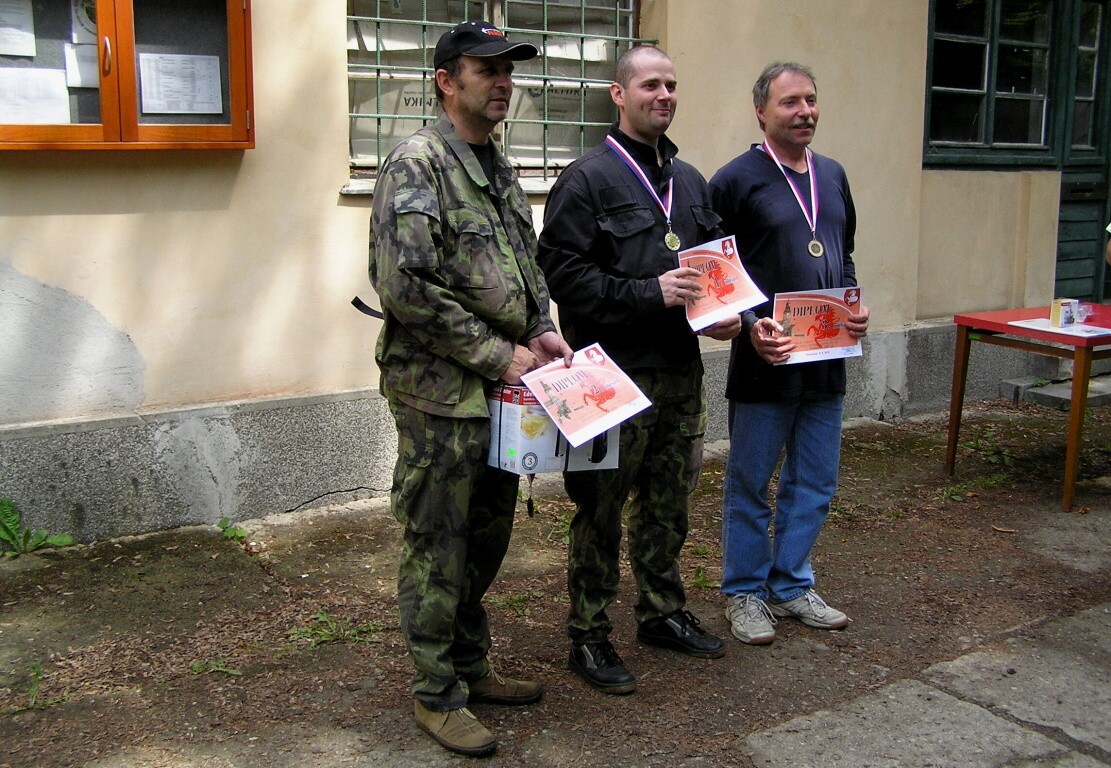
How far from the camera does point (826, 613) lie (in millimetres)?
4246

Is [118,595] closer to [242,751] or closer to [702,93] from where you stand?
[242,751]

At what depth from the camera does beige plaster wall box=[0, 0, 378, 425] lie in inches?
185

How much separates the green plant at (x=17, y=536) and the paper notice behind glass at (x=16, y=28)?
180 centimetres

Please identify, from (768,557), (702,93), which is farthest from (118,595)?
(702,93)

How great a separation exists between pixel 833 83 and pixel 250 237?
377cm

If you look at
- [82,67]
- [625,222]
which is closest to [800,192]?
[625,222]

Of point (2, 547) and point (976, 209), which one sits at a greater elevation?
point (976, 209)

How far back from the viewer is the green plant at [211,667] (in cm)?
378

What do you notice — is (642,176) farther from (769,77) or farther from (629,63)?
(769,77)

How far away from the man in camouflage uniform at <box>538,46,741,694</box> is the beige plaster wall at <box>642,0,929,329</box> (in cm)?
277

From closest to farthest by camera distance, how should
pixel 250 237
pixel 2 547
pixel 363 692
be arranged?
pixel 363 692 < pixel 2 547 < pixel 250 237

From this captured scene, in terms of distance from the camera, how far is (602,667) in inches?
146

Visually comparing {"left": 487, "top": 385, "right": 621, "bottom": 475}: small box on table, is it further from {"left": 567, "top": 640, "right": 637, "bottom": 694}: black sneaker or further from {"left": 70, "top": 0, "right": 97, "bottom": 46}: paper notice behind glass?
{"left": 70, "top": 0, "right": 97, "bottom": 46}: paper notice behind glass

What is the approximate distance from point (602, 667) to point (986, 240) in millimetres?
5581
